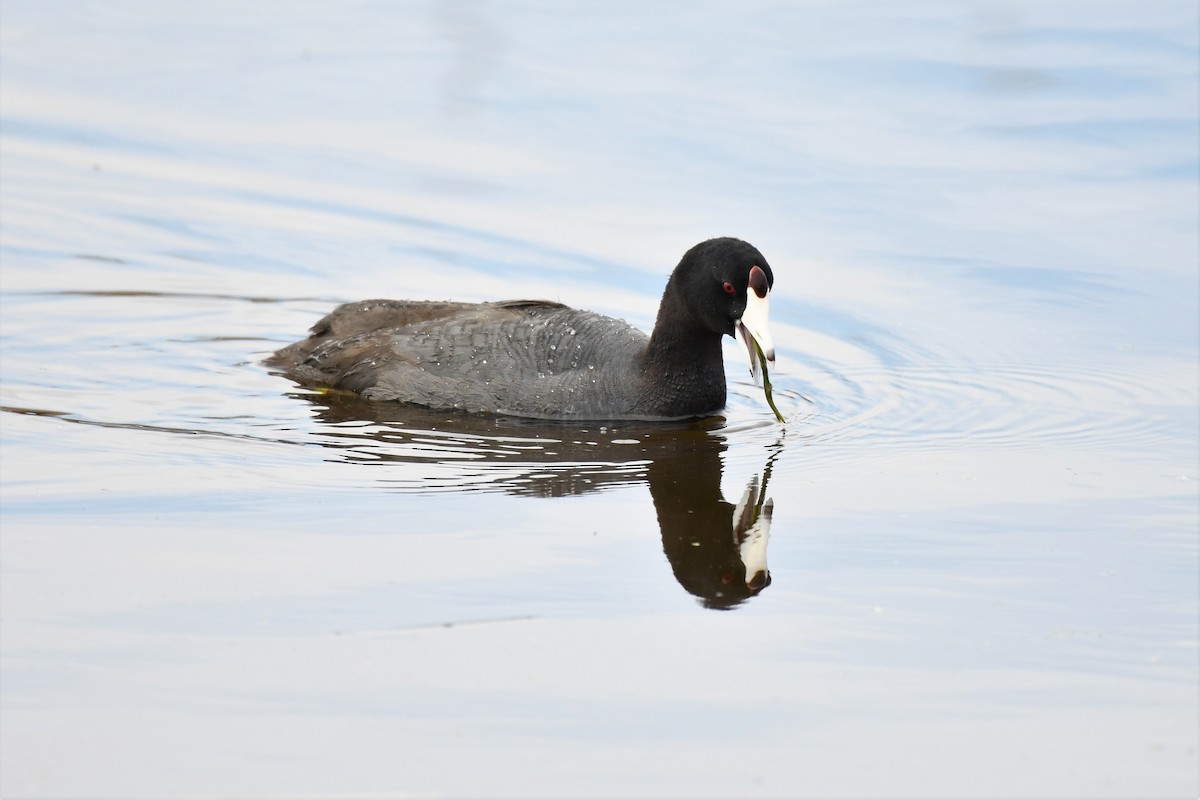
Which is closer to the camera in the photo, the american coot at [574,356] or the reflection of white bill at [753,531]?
the reflection of white bill at [753,531]

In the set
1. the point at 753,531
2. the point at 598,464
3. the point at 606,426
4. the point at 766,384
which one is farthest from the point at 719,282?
the point at 753,531

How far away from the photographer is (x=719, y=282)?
341 inches

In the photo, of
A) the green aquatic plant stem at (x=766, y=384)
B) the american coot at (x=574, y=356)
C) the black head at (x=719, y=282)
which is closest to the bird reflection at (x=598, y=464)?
the american coot at (x=574, y=356)

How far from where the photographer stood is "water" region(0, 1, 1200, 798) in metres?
4.98

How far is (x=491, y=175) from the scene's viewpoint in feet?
43.6

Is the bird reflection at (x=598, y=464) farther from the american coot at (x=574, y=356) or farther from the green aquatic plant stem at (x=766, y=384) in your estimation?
the green aquatic plant stem at (x=766, y=384)

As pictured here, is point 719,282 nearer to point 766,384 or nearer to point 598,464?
point 766,384

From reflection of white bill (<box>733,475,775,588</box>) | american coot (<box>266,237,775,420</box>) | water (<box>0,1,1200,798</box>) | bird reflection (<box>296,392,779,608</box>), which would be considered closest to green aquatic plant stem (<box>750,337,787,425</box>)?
american coot (<box>266,237,775,420</box>)

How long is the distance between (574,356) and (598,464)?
1344 millimetres

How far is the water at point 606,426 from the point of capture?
4.98 meters

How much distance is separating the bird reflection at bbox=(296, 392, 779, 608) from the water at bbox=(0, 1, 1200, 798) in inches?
1.5

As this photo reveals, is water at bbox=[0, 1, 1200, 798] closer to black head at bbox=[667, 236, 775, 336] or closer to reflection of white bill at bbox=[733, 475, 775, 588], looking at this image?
reflection of white bill at bbox=[733, 475, 775, 588]

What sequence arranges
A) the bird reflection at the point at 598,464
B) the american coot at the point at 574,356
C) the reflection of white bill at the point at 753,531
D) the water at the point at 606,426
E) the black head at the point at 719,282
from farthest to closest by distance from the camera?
the american coot at the point at 574,356 → the black head at the point at 719,282 → the bird reflection at the point at 598,464 → the reflection of white bill at the point at 753,531 → the water at the point at 606,426

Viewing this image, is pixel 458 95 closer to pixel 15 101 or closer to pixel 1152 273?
pixel 15 101
